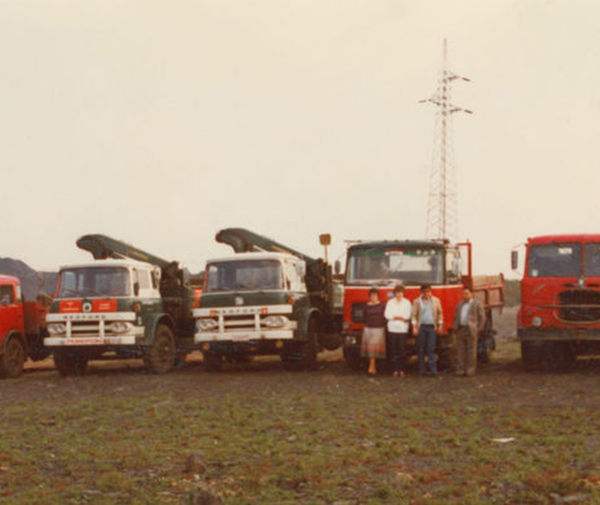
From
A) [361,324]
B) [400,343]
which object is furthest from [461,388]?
[361,324]

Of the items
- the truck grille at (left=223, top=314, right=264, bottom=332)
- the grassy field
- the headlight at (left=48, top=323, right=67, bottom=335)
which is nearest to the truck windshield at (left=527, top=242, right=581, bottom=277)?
the grassy field

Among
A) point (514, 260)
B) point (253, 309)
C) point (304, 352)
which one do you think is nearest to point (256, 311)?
point (253, 309)

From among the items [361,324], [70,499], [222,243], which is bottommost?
[70,499]

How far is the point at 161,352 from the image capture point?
2042 centimetres

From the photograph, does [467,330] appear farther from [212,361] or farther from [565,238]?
[212,361]

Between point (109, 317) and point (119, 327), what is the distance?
0.30 metres

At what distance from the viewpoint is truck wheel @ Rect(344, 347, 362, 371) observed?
750 inches

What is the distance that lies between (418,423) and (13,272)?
5611cm

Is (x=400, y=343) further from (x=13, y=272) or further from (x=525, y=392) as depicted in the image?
(x=13, y=272)

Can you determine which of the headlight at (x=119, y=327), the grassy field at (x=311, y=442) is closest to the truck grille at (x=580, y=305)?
the grassy field at (x=311, y=442)

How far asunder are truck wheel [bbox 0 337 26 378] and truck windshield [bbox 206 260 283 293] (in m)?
4.61

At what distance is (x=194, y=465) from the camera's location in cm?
841

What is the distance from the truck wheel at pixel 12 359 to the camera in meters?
19.9

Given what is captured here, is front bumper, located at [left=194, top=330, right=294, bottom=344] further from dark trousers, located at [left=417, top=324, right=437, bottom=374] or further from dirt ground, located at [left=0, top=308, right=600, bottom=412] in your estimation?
dark trousers, located at [left=417, top=324, right=437, bottom=374]
